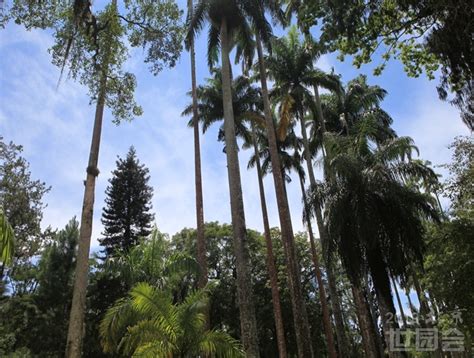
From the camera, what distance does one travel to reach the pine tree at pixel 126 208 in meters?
31.3

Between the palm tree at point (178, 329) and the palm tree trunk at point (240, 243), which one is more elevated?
the palm tree trunk at point (240, 243)

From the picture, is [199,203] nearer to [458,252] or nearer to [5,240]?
[458,252]

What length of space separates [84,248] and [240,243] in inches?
212

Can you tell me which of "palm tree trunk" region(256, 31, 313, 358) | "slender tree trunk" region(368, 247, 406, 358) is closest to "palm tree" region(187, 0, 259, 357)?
"palm tree trunk" region(256, 31, 313, 358)

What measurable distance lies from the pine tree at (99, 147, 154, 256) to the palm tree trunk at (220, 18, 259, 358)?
18870mm

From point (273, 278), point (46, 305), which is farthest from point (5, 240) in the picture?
point (46, 305)

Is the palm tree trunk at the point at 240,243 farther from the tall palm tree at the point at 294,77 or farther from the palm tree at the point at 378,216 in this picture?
the tall palm tree at the point at 294,77

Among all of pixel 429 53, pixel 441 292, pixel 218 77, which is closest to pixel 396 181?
pixel 441 292

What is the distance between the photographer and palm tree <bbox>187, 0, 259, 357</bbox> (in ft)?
38.8

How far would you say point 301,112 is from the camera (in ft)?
74.7

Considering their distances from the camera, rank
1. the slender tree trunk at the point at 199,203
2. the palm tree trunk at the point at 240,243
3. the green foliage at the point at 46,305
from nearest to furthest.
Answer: the palm tree trunk at the point at 240,243 < the slender tree trunk at the point at 199,203 < the green foliage at the point at 46,305

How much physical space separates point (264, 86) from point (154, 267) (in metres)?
9.27

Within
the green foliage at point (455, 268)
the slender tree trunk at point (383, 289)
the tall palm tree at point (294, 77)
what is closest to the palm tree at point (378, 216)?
the slender tree trunk at point (383, 289)

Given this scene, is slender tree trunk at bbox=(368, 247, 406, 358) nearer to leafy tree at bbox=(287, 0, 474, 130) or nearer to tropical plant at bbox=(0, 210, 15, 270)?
leafy tree at bbox=(287, 0, 474, 130)
